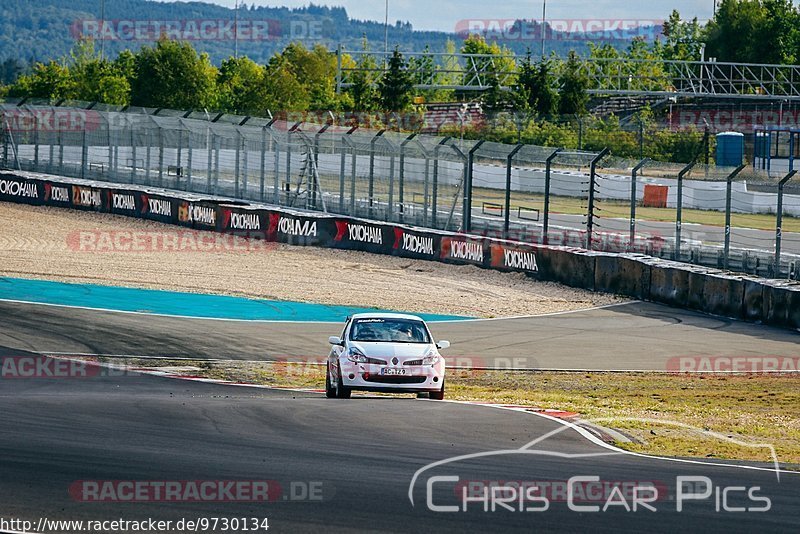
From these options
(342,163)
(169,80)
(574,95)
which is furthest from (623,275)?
(169,80)

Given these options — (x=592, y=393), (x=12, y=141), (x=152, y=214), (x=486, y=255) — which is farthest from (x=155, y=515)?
(x=12, y=141)

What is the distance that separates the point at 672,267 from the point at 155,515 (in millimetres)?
18156

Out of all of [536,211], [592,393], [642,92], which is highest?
[642,92]

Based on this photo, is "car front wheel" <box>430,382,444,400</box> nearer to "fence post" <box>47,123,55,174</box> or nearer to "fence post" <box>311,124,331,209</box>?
"fence post" <box>311,124,331,209</box>

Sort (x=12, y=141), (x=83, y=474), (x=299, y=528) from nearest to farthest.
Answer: (x=299, y=528) < (x=83, y=474) < (x=12, y=141)

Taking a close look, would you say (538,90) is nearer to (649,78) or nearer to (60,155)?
(649,78)

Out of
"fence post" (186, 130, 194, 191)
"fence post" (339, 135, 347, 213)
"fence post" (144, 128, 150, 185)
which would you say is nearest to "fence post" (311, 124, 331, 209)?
"fence post" (339, 135, 347, 213)

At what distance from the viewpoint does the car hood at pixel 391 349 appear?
50.7 ft

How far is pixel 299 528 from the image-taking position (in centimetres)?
830

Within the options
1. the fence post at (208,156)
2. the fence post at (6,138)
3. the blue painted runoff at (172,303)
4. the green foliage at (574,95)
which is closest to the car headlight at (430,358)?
the blue painted runoff at (172,303)

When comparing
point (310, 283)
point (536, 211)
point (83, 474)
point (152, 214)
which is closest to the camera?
point (83, 474)

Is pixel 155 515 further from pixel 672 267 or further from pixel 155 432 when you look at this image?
pixel 672 267

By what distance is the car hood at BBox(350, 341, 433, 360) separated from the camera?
1545 cm

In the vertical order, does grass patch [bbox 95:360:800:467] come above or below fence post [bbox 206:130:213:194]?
below
